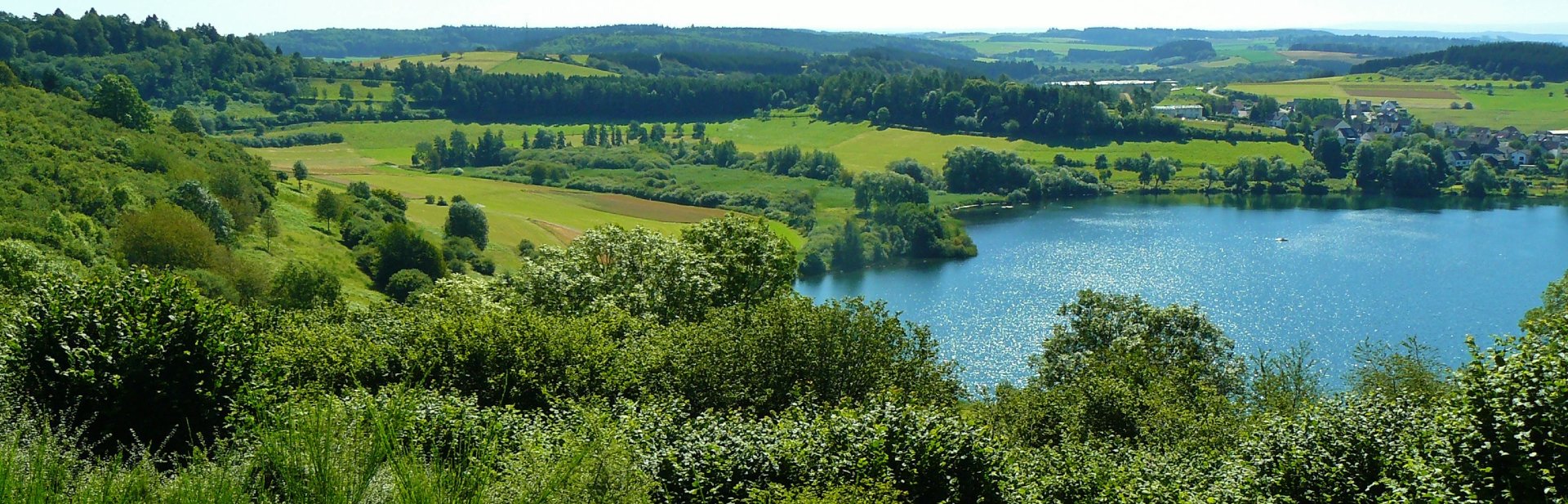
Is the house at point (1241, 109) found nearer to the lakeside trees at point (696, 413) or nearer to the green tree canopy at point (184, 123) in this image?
the green tree canopy at point (184, 123)

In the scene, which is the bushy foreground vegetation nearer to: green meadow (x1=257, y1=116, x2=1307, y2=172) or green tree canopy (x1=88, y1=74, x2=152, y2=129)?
green tree canopy (x1=88, y1=74, x2=152, y2=129)

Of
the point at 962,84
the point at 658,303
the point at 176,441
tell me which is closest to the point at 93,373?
the point at 176,441

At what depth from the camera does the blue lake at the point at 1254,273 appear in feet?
229

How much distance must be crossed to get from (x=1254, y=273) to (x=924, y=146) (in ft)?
217

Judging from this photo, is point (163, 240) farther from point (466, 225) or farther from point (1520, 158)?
point (1520, 158)

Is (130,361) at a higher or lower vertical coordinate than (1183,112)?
higher

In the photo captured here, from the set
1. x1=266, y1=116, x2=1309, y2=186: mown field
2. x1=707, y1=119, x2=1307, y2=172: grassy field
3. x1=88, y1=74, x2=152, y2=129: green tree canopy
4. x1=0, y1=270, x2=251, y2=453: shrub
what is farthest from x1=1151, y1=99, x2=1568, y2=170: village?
x1=0, y1=270, x2=251, y2=453: shrub

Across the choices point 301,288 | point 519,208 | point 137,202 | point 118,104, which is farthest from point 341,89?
point 301,288

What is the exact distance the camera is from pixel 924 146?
148500mm

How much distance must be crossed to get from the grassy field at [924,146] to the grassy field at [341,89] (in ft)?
166

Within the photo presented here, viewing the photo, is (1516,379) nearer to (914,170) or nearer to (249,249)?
(249,249)

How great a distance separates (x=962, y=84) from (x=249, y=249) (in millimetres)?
132206

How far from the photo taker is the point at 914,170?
129 m

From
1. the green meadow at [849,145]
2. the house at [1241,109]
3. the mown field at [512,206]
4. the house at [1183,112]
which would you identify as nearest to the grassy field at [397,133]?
the green meadow at [849,145]
